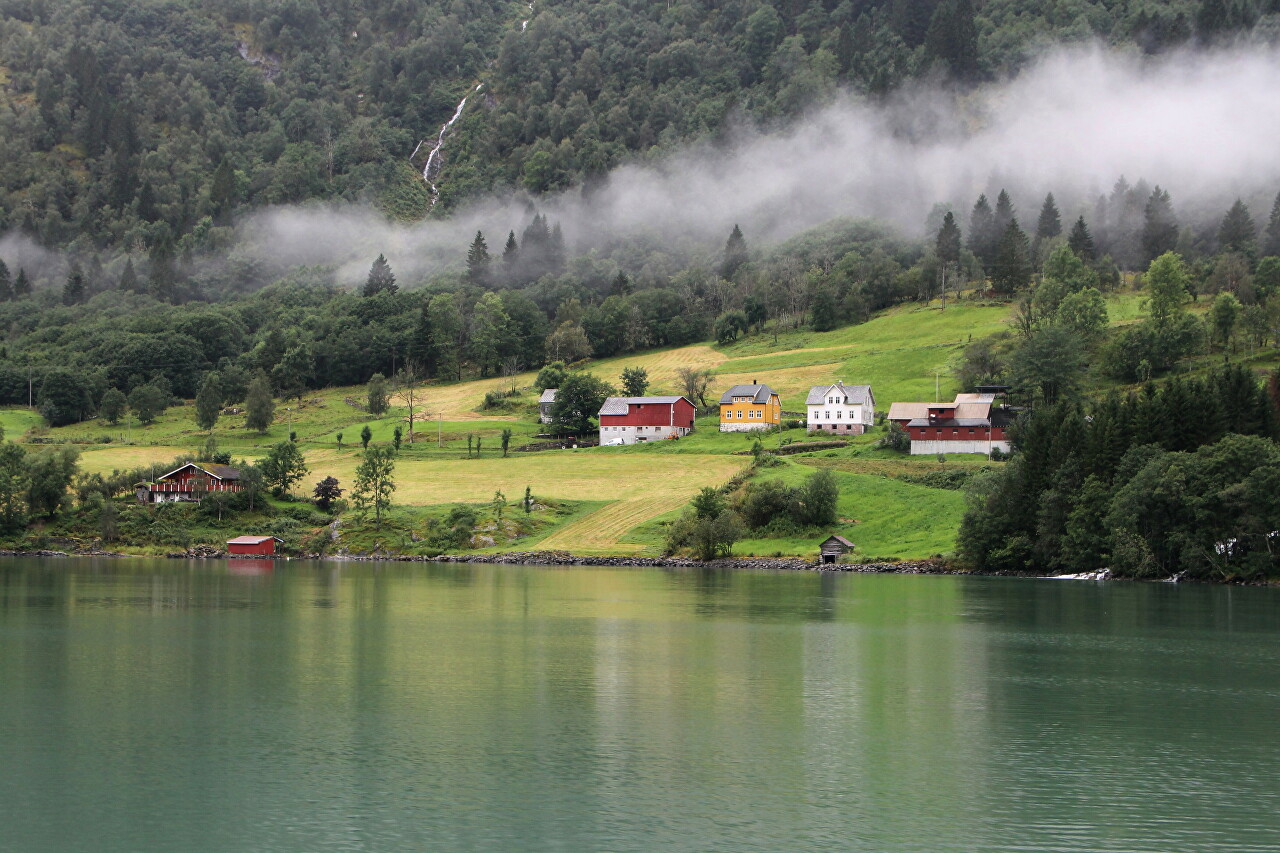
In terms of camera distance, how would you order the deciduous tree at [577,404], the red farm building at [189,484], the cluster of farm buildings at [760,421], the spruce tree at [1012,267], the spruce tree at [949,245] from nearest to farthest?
Result: the red farm building at [189,484] < the cluster of farm buildings at [760,421] < the deciduous tree at [577,404] < the spruce tree at [1012,267] < the spruce tree at [949,245]

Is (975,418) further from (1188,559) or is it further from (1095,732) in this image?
(1095,732)

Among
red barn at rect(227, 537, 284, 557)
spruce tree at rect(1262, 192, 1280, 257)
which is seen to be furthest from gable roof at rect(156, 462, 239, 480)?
spruce tree at rect(1262, 192, 1280, 257)

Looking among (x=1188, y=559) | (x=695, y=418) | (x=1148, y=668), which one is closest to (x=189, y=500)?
(x=695, y=418)

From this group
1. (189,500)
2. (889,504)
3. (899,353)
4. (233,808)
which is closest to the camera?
(233,808)

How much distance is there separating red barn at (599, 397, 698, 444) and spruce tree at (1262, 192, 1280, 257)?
98156 millimetres

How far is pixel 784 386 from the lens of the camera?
15362 centimetres

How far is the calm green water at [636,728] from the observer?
26.9 metres

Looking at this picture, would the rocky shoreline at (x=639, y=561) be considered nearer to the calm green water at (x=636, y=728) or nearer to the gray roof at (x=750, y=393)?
the calm green water at (x=636, y=728)

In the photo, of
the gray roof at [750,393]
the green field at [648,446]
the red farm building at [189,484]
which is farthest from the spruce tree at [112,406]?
the gray roof at [750,393]

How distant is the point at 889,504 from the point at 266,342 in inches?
4367

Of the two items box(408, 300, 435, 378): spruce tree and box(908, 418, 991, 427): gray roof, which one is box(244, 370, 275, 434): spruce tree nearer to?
box(408, 300, 435, 378): spruce tree

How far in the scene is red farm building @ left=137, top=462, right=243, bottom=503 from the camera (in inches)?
4621

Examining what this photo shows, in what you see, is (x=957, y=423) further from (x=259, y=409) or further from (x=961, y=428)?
(x=259, y=409)

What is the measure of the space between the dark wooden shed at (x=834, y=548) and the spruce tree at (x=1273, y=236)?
386ft
